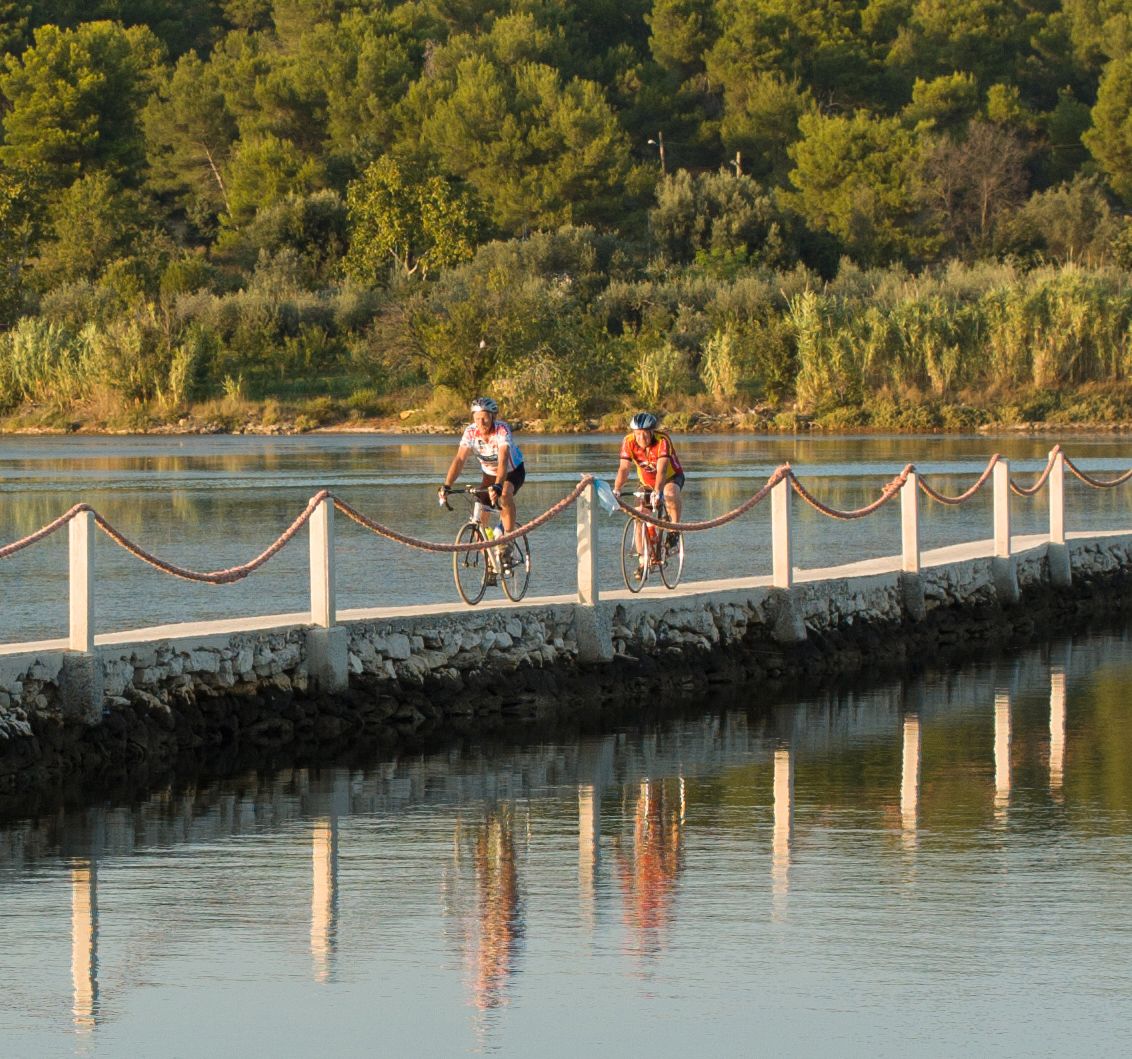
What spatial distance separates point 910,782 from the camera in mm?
11445

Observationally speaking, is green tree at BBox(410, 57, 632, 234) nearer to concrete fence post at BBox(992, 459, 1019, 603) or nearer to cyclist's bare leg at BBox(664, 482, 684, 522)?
concrete fence post at BBox(992, 459, 1019, 603)

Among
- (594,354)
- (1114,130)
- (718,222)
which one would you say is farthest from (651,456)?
(1114,130)

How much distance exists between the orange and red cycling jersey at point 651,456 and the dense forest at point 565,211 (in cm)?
4255

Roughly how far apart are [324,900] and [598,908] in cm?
113

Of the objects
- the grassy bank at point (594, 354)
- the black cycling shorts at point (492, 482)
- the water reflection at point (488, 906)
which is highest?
the grassy bank at point (594, 354)

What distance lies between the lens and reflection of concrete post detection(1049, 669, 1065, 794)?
1149 cm

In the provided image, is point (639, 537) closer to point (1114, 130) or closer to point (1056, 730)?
point (1056, 730)

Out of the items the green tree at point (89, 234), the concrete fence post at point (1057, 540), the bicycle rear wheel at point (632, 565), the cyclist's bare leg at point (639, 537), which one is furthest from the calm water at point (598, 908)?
the green tree at point (89, 234)

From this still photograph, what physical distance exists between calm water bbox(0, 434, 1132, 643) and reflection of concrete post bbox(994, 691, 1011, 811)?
5440 millimetres

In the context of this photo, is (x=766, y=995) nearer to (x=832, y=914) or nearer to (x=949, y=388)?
(x=832, y=914)

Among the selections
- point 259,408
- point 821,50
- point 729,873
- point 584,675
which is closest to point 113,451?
point 259,408

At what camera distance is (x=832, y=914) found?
26.7ft

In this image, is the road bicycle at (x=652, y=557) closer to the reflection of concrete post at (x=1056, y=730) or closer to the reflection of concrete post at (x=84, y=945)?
the reflection of concrete post at (x=1056, y=730)

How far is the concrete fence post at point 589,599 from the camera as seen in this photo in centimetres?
1462
